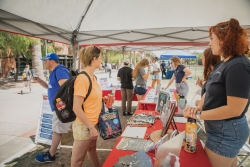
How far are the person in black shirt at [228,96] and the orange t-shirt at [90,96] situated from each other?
95cm

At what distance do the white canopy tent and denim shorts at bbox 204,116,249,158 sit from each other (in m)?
2.38

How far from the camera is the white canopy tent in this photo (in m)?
2.85

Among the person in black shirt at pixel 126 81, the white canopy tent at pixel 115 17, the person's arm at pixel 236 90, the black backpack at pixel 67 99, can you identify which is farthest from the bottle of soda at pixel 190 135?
the person in black shirt at pixel 126 81

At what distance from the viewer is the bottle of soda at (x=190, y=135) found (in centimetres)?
131

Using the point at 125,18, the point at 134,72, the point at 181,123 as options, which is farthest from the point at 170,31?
the point at 181,123

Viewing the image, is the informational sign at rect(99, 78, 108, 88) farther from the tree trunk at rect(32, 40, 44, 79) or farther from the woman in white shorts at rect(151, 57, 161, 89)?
the tree trunk at rect(32, 40, 44, 79)

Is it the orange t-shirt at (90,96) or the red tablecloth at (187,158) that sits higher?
the orange t-shirt at (90,96)

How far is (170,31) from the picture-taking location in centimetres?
395

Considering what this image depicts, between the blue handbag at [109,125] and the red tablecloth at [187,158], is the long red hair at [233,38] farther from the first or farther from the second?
the blue handbag at [109,125]

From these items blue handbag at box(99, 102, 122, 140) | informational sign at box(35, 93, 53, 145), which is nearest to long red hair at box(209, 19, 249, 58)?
blue handbag at box(99, 102, 122, 140)

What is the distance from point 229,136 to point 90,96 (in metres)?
1.25

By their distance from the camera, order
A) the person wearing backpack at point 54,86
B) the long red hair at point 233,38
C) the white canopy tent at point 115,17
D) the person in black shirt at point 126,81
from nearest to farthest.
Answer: the long red hair at point 233,38, the person wearing backpack at point 54,86, the white canopy tent at point 115,17, the person in black shirt at point 126,81

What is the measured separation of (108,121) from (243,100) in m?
1.38

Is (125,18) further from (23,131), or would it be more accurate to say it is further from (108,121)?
(23,131)
